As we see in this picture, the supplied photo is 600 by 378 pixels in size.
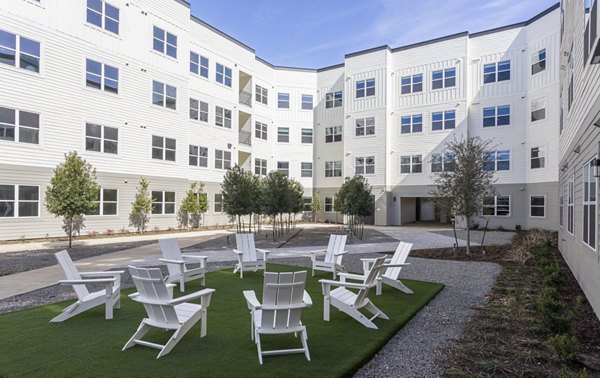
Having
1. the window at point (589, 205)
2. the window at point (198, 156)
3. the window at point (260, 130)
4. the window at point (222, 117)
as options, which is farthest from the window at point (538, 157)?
the window at point (198, 156)

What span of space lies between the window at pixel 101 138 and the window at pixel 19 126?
7.77 ft

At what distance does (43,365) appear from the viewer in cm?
412

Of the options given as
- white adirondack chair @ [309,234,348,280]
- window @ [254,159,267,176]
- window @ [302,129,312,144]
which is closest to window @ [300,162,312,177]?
window @ [302,129,312,144]

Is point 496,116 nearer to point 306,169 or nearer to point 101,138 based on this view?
point 306,169

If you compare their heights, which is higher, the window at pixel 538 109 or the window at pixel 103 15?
the window at pixel 103 15

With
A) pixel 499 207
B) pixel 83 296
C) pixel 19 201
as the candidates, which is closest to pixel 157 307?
pixel 83 296

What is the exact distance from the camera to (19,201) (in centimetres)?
1678

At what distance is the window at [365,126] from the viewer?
30.6 meters

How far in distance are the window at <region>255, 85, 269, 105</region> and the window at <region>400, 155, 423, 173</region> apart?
1270 cm

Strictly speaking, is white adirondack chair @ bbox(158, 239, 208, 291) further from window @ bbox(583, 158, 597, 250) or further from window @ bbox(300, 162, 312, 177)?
window @ bbox(300, 162, 312, 177)

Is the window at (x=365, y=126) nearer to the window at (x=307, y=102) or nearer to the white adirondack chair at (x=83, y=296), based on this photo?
the window at (x=307, y=102)

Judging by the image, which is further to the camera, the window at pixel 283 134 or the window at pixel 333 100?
the window at pixel 283 134

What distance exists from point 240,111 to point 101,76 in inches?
453

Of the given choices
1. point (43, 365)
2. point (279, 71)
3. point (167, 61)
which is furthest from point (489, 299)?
point (279, 71)
